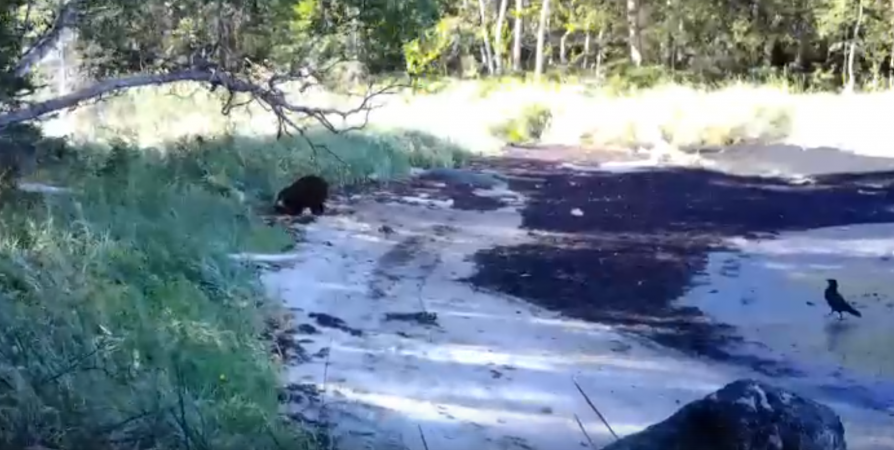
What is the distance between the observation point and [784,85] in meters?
17.6

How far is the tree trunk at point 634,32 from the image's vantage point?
21453 millimetres

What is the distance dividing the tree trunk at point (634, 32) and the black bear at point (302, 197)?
47.8 feet

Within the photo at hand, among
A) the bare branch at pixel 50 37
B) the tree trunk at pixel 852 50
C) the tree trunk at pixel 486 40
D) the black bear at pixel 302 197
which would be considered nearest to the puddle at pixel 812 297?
the black bear at pixel 302 197

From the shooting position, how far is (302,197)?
25.1ft

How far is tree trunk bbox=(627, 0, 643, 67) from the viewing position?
21.5 metres

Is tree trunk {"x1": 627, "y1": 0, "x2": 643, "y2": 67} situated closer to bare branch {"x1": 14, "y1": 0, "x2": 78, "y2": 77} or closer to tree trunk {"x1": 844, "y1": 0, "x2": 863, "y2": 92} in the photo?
tree trunk {"x1": 844, "y1": 0, "x2": 863, "y2": 92}

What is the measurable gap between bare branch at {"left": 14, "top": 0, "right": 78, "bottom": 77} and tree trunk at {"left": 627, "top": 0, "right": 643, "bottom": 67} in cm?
1738

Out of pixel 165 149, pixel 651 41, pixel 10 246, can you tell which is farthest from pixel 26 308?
pixel 651 41

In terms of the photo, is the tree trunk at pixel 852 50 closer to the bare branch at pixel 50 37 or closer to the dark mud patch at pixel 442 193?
the dark mud patch at pixel 442 193

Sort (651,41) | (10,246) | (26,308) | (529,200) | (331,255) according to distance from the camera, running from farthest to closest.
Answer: (651,41) < (529,200) < (331,255) < (10,246) < (26,308)

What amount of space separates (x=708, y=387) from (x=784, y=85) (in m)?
14.2

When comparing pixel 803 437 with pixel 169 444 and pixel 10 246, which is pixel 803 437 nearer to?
pixel 169 444

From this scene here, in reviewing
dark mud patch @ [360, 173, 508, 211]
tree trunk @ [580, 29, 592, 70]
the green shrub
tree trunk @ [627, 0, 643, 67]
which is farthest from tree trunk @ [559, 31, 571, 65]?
dark mud patch @ [360, 173, 508, 211]

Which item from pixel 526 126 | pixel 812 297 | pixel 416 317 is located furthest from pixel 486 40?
pixel 416 317
